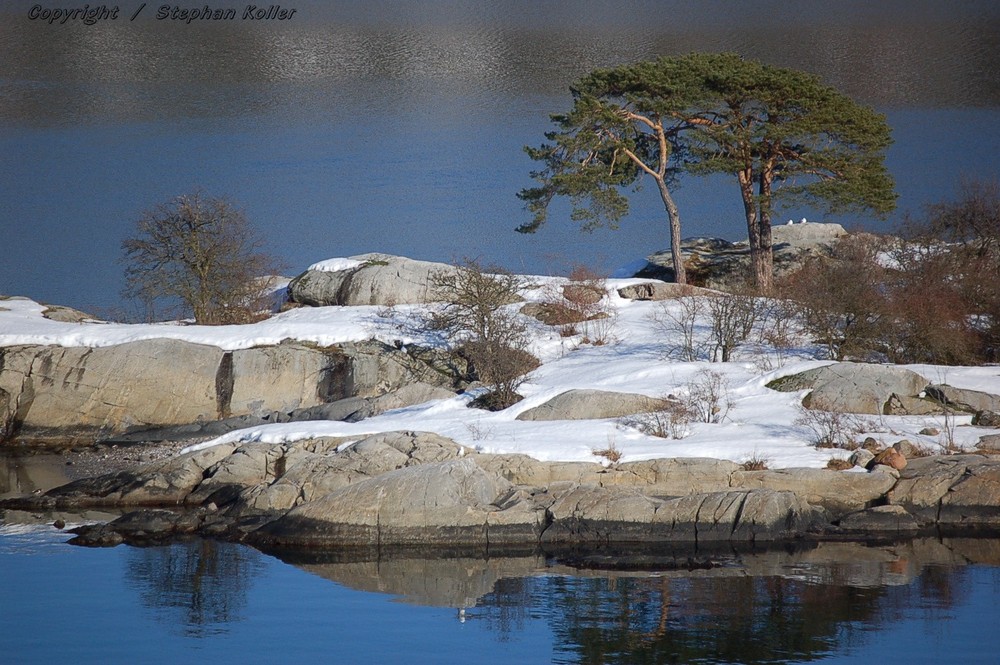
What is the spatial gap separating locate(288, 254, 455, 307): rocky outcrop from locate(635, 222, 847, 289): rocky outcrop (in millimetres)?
7953

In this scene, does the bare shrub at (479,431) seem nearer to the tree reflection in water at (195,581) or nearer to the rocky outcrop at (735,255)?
the tree reflection in water at (195,581)

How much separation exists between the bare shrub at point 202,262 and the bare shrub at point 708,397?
1405cm

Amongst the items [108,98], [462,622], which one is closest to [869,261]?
[462,622]

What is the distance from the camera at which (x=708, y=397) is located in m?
24.1

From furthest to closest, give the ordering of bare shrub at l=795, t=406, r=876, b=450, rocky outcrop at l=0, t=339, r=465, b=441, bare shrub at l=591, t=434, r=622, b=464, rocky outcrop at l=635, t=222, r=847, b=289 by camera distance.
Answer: rocky outcrop at l=635, t=222, r=847, b=289, rocky outcrop at l=0, t=339, r=465, b=441, bare shrub at l=795, t=406, r=876, b=450, bare shrub at l=591, t=434, r=622, b=464

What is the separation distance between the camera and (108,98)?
104562mm

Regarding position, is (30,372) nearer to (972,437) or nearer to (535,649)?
(535,649)

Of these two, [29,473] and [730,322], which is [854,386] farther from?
[29,473]

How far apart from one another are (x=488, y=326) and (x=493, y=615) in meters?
12.9

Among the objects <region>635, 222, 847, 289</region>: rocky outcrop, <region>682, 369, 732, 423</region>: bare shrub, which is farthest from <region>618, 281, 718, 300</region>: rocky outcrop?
A: <region>682, 369, 732, 423</region>: bare shrub

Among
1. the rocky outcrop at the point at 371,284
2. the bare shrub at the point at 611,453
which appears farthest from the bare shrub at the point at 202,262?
the bare shrub at the point at 611,453

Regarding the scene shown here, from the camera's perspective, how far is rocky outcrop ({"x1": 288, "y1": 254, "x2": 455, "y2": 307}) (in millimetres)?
33031

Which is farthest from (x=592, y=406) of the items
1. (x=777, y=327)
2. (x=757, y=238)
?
(x=757, y=238)

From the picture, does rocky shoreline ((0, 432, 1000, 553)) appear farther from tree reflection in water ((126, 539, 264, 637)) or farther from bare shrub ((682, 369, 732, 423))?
bare shrub ((682, 369, 732, 423))
